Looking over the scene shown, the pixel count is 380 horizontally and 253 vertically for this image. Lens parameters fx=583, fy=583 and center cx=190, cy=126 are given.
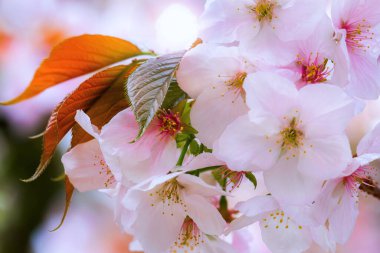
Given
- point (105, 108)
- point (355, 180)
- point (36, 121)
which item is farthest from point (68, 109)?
point (36, 121)

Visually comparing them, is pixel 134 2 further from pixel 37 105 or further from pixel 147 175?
pixel 147 175

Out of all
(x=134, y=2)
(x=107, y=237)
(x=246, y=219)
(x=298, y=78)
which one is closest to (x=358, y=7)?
(x=298, y=78)

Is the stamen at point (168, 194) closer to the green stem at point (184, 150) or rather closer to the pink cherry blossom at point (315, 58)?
the green stem at point (184, 150)

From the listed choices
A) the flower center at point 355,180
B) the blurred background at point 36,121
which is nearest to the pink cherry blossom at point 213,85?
the flower center at point 355,180

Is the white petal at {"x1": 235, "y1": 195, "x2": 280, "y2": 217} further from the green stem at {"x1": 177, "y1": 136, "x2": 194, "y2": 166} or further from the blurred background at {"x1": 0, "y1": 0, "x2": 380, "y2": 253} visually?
the blurred background at {"x1": 0, "y1": 0, "x2": 380, "y2": 253}

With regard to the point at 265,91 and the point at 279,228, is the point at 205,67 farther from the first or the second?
the point at 279,228
